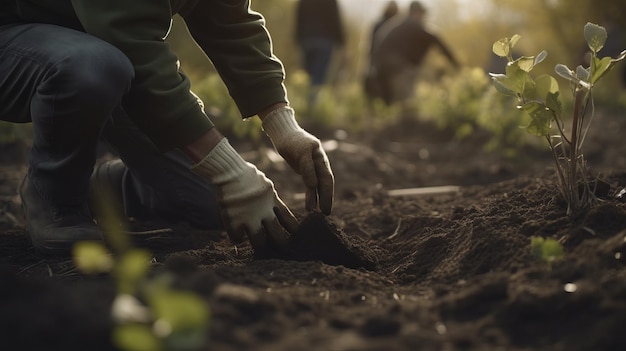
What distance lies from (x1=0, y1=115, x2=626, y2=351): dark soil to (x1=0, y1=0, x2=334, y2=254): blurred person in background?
17 centimetres

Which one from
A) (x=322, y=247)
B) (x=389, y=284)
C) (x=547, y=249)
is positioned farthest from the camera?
(x=322, y=247)

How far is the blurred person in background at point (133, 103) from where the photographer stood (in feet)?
6.56

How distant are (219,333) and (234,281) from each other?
1.57 feet

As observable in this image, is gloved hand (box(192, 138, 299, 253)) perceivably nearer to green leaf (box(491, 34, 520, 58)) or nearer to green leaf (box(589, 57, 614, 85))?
green leaf (box(491, 34, 520, 58))

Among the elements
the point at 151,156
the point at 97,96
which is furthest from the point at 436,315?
the point at 151,156

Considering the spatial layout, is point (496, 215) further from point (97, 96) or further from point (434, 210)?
point (97, 96)

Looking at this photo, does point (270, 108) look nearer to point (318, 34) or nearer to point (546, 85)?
point (546, 85)

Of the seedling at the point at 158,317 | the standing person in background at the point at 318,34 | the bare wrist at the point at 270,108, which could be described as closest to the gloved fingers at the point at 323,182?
the bare wrist at the point at 270,108

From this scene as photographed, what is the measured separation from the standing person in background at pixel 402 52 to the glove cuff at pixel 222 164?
791 centimetres

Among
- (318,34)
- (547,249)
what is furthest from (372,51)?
(547,249)

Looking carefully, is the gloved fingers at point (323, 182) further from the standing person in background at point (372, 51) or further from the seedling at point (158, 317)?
the standing person in background at point (372, 51)

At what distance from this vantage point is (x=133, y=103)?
81.8 inches

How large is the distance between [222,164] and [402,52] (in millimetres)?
8502

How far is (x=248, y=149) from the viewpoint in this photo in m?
5.21
